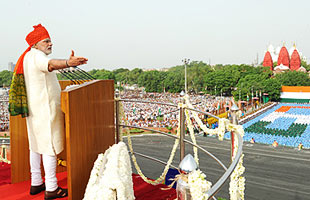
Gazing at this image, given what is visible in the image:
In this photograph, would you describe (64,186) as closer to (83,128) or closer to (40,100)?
(83,128)

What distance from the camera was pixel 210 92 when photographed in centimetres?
6506

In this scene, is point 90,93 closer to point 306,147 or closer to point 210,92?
point 306,147

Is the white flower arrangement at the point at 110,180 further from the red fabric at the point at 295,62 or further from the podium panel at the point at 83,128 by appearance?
the red fabric at the point at 295,62

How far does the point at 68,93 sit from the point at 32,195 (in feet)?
4.30

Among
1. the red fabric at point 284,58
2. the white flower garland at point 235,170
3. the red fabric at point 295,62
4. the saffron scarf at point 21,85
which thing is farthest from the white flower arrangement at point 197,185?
the red fabric at point 284,58

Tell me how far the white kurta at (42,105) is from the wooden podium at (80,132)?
0.17m

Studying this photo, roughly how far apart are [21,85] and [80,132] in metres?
0.73

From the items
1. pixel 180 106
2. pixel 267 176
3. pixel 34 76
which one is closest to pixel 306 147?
pixel 267 176

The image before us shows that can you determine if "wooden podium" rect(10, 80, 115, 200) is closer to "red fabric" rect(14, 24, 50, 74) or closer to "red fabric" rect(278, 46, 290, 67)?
"red fabric" rect(14, 24, 50, 74)

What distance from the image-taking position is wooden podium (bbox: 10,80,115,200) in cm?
249

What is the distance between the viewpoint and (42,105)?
2691mm

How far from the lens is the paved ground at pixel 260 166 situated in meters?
14.4

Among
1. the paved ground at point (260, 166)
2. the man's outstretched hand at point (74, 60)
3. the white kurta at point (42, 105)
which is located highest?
the man's outstretched hand at point (74, 60)

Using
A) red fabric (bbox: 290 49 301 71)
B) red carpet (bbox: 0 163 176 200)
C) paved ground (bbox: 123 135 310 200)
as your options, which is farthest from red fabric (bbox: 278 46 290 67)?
red carpet (bbox: 0 163 176 200)
